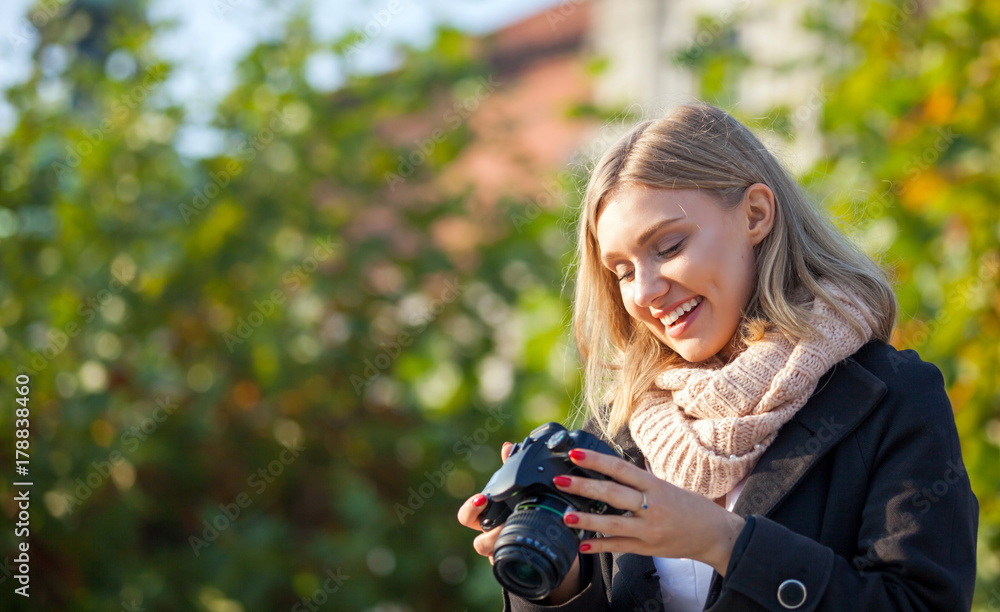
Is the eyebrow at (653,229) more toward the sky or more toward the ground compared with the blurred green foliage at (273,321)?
more toward the sky

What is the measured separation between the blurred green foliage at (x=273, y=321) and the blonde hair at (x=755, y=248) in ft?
3.86

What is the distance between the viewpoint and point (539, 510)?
1123mm

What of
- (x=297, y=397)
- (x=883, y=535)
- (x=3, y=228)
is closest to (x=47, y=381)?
(x=3, y=228)

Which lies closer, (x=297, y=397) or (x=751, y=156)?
(x=751, y=156)

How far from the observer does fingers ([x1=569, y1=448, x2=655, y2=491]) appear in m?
1.08

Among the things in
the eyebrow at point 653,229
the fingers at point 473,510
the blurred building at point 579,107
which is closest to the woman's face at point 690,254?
the eyebrow at point 653,229

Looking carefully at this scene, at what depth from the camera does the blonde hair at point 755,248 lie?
1.35 meters

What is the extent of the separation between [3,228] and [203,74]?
952 mm

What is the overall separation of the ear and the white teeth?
0.14m

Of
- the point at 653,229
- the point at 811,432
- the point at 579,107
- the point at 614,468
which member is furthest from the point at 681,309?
the point at 579,107

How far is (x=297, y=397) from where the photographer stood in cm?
323

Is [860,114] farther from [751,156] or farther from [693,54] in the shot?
[751,156]

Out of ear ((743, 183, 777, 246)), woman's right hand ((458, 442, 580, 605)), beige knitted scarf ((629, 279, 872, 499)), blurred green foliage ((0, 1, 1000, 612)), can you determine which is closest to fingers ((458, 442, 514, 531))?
woman's right hand ((458, 442, 580, 605))

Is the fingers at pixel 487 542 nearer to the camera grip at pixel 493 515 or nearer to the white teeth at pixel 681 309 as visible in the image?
the camera grip at pixel 493 515
